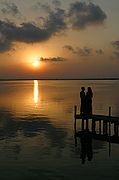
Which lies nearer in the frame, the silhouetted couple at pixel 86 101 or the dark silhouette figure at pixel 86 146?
the dark silhouette figure at pixel 86 146

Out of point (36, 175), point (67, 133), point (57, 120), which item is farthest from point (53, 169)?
point (57, 120)

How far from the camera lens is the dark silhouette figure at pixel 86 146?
73.9 ft

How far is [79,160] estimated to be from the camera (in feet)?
Result: 70.0

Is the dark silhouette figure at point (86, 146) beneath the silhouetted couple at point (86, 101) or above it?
beneath

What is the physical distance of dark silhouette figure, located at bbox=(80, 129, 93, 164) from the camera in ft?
73.9

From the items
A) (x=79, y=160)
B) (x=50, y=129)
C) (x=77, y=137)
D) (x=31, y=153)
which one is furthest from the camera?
(x=50, y=129)

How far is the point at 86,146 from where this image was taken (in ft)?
83.9

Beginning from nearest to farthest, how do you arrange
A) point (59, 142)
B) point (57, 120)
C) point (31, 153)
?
point (31, 153), point (59, 142), point (57, 120)

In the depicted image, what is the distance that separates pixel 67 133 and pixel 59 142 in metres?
4.07

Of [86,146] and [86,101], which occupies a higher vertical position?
[86,101]

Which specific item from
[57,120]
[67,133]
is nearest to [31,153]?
[67,133]

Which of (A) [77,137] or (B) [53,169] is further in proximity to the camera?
(A) [77,137]

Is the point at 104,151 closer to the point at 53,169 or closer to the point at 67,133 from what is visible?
the point at 53,169

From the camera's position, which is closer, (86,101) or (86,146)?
(86,146)
